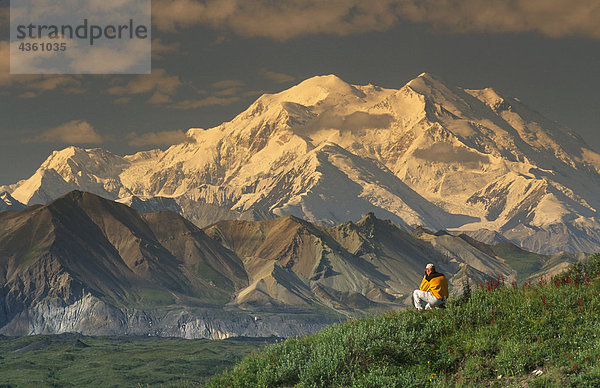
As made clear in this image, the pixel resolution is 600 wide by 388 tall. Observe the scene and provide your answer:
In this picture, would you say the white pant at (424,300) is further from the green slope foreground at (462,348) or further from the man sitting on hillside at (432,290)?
the green slope foreground at (462,348)

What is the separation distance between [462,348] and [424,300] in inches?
196

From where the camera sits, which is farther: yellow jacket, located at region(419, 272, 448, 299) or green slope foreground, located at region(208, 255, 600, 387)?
yellow jacket, located at region(419, 272, 448, 299)

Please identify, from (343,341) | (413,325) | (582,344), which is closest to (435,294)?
(413,325)

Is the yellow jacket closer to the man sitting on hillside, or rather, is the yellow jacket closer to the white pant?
the man sitting on hillside

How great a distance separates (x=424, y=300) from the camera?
3300 cm

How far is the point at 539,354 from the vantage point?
26484 millimetres

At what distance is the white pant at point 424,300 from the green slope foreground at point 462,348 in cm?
60

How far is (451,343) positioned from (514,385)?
4.23m

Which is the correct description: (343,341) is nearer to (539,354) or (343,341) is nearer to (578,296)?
(539,354)

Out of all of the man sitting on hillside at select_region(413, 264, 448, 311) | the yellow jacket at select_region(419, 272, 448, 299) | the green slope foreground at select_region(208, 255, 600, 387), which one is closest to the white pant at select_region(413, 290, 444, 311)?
the man sitting on hillside at select_region(413, 264, 448, 311)

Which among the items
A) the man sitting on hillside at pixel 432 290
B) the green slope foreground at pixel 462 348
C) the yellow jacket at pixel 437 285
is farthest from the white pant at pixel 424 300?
the green slope foreground at pixel 462 348

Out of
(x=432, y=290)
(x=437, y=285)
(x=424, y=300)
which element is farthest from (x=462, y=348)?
(x=424, y=300)

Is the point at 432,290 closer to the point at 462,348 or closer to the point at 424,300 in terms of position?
the point at 424,300

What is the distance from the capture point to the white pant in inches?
1270
